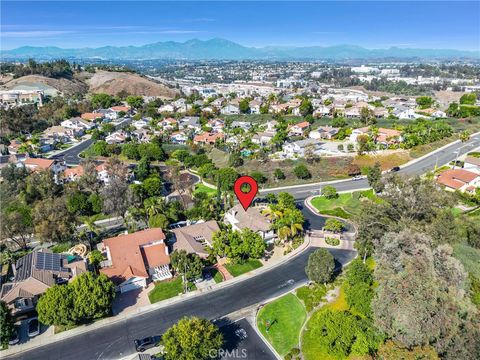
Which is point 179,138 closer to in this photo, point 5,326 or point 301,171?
point 301,171

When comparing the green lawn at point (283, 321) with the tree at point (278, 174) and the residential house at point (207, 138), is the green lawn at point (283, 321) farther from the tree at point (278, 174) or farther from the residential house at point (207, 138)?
the residential house at point (207, 138)

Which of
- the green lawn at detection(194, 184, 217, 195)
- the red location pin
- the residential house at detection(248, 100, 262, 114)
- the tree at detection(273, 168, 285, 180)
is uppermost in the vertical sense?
the residential house at detection(248, 100, 262, 114)

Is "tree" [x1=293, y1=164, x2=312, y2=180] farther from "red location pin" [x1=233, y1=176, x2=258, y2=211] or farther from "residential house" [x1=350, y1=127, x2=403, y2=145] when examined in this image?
"residential house" [x1=350, y1=127, x2=403, y2=145]

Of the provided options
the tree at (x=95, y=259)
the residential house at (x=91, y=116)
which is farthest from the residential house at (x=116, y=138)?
the tree at (x=95, y=259)

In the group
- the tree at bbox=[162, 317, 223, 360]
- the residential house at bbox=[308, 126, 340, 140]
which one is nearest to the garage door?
the tree at bbox=[162, 317, 223, 360]

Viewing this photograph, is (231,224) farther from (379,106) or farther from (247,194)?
(379,106)

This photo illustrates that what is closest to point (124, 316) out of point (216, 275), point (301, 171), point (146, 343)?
point (146, 343)

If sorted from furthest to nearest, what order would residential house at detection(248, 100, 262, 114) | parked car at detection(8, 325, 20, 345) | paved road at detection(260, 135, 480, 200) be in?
residential house at detection(248, 100, 262, 114) → paved road at detection(260, 135, 480, 200) → parked car at detection(8, 325, 20, 345)
